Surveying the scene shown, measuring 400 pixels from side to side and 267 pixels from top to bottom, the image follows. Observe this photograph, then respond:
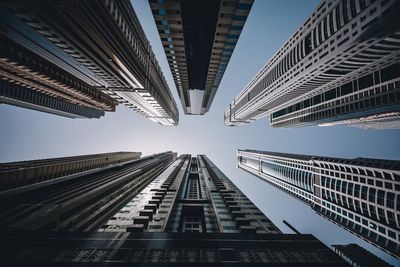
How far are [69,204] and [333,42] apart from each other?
3702 inches

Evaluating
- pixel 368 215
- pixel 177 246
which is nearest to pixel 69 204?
pixel 177 246

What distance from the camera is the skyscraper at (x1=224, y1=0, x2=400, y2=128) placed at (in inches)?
2276

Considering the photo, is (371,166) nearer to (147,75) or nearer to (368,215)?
(368,215)

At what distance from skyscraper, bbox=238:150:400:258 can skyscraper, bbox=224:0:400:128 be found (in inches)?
1144

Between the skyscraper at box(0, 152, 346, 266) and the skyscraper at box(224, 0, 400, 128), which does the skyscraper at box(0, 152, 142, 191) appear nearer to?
the skyscraper at box(0, 152, 346, 266)

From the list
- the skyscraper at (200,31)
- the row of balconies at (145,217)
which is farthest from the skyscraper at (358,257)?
the skyscraper at (200,31)

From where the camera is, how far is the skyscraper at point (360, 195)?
80.0 m

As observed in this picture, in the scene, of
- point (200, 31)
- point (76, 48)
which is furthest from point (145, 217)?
point (200, 31)

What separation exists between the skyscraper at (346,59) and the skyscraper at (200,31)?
32817 millimetres

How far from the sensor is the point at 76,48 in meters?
60.7

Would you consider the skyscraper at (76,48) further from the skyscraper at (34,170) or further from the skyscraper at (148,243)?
the skyscraper at (148,243)

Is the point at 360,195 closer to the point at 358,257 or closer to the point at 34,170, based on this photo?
the point at 358,257

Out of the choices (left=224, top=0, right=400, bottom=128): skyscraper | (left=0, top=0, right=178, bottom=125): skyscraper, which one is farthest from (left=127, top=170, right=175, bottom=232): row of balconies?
(left=224, top=0, right=400, bottom=128): skyscraper

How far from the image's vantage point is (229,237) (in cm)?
3350
